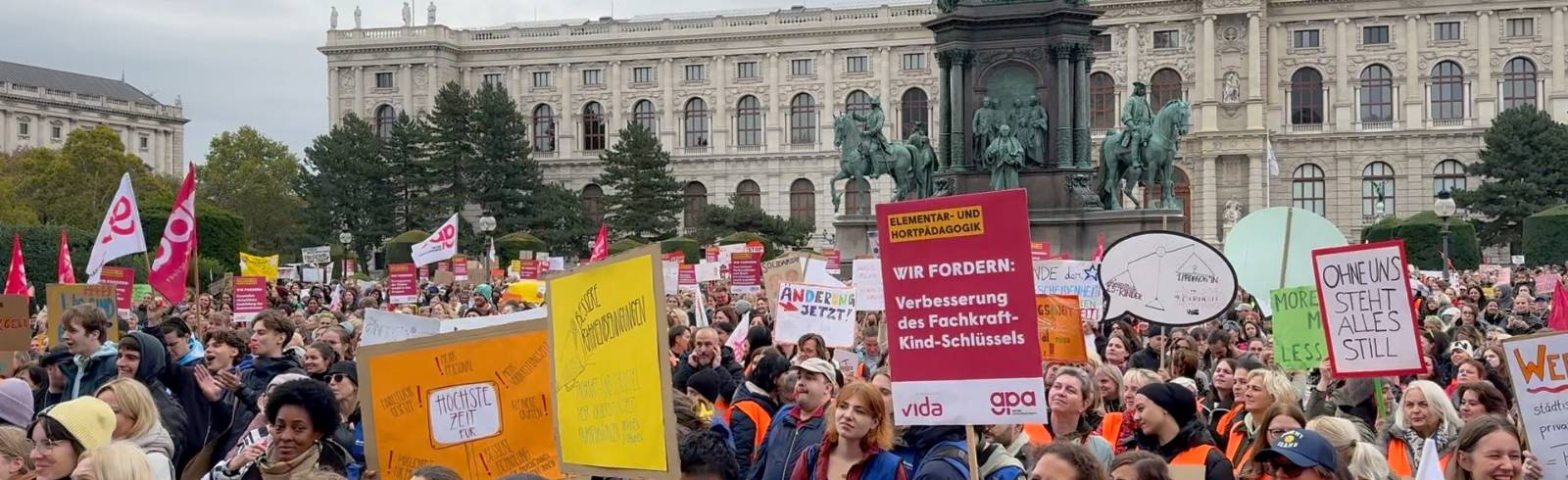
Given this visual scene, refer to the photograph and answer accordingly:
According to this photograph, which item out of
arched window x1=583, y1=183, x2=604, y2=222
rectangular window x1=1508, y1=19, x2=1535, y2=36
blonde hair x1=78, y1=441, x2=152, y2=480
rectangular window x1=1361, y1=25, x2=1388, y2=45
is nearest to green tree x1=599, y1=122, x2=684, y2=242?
arched window x1=583, y1=183, x2=604, y2=222

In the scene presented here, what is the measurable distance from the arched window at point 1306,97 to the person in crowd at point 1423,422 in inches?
2768

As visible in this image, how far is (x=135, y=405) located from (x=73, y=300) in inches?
294

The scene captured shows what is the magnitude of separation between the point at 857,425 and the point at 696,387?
259cm

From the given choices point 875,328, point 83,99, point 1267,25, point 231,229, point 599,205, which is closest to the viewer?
point 875,328

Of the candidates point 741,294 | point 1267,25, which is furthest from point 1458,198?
point 741,294

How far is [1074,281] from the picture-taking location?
1434cm

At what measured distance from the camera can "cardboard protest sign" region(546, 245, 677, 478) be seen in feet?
18.7

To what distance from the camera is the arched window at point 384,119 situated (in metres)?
85.0

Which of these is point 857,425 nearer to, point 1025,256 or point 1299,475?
point 1025,256

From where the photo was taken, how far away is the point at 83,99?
110 metres

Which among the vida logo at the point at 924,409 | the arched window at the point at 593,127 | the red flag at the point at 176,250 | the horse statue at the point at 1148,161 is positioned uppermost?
the arched window at the point at 593,127

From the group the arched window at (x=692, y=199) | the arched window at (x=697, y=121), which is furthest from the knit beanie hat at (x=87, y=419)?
the arched window at (x=697, y=121)

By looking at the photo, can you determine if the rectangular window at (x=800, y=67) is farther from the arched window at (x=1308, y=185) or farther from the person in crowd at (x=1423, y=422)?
the person in crowd at (x=1423, y=422)

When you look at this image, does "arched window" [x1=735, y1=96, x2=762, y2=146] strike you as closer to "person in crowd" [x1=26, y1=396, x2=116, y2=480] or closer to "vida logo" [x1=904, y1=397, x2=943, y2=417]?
"vida logo" [x1=904, y1=397, x2=943, y2=417]
